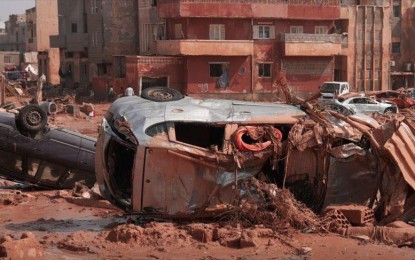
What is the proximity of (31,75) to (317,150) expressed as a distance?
178 ft

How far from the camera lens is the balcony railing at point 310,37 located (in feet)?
137

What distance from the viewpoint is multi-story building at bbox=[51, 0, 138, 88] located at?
47531mm

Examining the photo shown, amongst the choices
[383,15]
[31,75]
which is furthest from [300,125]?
[31,75]

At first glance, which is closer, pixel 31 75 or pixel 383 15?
pixel 383 15

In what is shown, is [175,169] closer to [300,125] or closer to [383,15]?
[300,125]

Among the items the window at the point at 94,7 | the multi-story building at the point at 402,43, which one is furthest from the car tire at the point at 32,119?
the multi-story building at the point at 402,43

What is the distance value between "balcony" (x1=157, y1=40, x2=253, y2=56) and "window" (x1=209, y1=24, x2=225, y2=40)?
0.59 metres

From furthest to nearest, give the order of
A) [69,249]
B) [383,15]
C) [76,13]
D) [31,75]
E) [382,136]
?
[31,75], [76,13], [383,15], [382,136], [69,249]

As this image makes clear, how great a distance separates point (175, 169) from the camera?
9469 mm

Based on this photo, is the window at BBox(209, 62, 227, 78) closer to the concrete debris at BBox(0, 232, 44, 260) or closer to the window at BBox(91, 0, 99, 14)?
the window at BBox(91, 0, 99, 14)

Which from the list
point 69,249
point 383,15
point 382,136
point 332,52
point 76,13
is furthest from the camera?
point 76,13

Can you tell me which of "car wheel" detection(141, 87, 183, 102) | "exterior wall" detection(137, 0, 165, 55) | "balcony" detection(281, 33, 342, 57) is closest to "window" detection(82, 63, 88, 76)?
"exterior wall" detection(137, 0, 165, 55)

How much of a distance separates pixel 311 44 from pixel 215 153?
33718mm

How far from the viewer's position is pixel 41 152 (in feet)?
45.5
